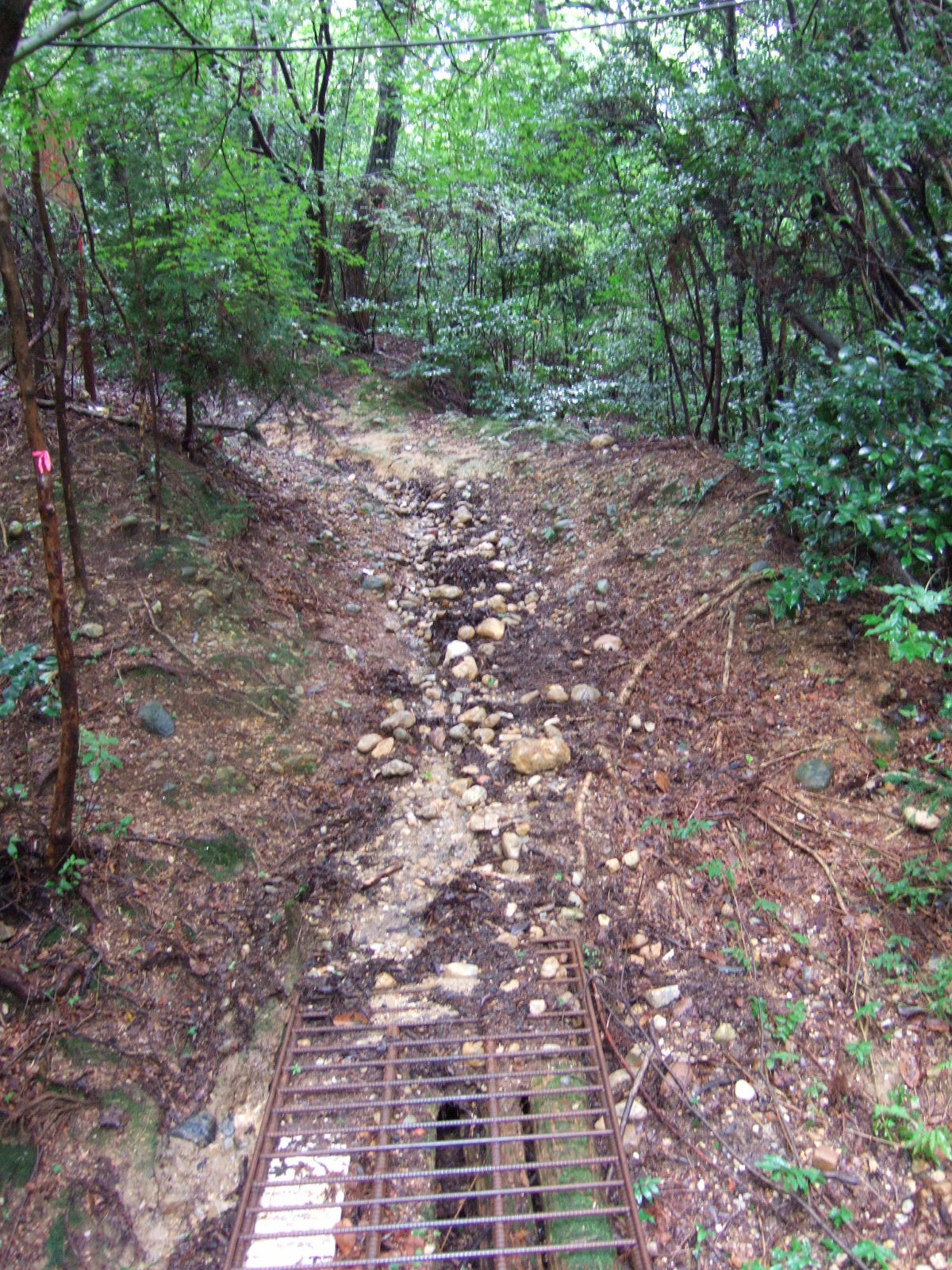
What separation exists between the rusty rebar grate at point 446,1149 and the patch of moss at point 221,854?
2.27 feet

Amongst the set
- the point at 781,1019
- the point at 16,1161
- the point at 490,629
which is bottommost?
the point at 16,1161

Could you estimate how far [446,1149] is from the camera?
2373 millimetres

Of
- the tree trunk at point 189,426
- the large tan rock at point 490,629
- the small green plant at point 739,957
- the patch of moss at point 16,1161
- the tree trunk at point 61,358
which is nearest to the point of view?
the patch of moss at point 16,1161

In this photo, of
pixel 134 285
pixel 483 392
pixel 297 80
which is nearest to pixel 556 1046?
pixel 134 285

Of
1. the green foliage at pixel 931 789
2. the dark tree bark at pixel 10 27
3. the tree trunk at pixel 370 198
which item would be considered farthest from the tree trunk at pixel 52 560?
the tree trunk at pixel 370 198

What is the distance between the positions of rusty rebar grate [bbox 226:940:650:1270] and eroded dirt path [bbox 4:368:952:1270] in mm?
111

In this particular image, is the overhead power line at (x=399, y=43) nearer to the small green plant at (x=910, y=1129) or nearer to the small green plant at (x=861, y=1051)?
the small green plant at (x=861, y=1051)

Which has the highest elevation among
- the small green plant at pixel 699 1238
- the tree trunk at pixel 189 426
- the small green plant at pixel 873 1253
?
the tree trunk at pixel 189 426

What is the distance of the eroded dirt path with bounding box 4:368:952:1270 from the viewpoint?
2268 mm

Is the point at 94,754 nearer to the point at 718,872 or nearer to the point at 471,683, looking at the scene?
the point at 471,683

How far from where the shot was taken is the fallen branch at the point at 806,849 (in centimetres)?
285

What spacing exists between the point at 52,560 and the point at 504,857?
6.93 feet

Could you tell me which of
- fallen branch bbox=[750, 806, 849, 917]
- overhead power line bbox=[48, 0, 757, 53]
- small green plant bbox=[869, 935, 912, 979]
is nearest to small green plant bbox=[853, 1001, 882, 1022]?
small green plant bbox=[869, 935, 912, 979]

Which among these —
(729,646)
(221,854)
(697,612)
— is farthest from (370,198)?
(221,854)
